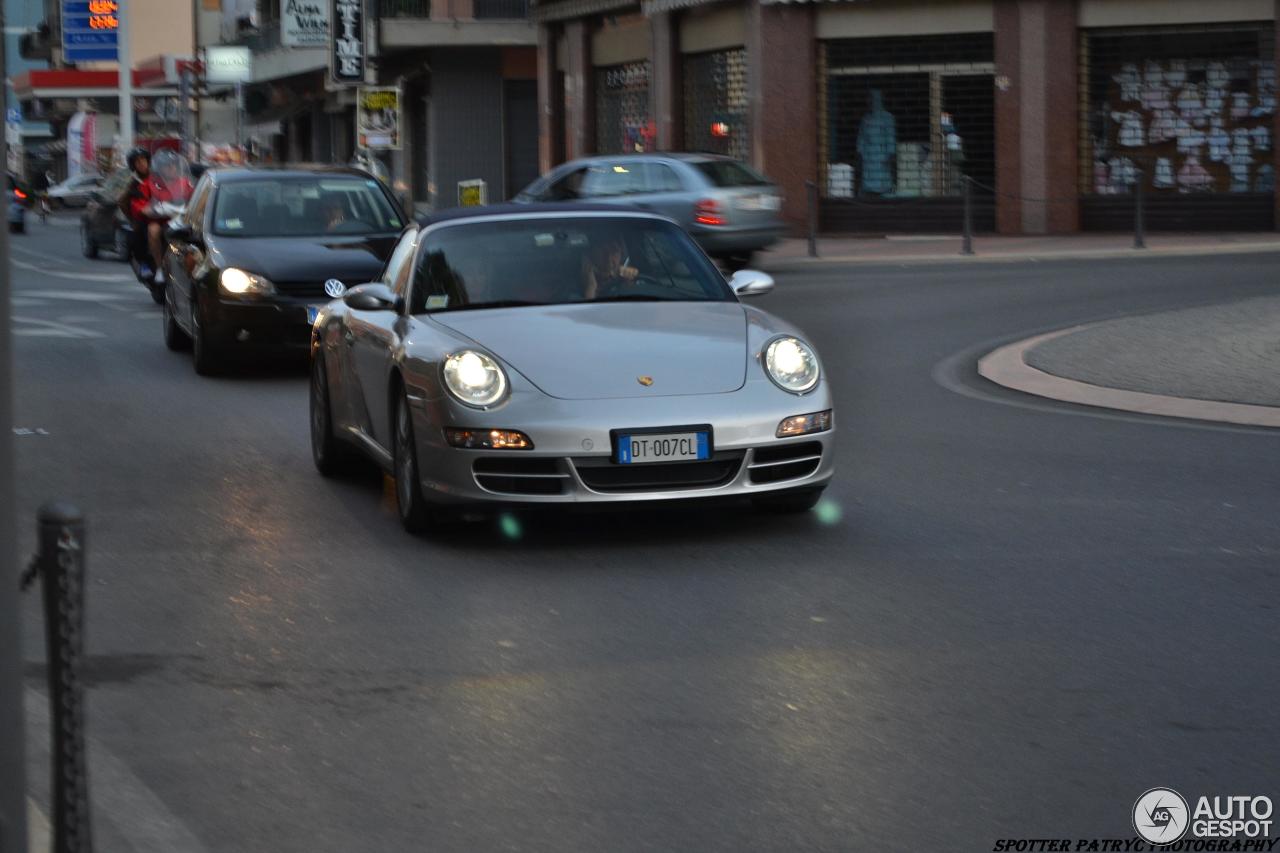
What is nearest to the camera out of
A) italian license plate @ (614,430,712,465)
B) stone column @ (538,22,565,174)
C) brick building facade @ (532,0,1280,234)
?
italian license plate @ (614,430,712,465)

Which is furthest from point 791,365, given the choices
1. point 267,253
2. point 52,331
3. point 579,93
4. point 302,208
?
point 579,93

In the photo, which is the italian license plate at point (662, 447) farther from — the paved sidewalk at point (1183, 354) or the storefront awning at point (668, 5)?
the storefront awning at point (668, 5)

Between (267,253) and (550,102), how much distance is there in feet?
98.4

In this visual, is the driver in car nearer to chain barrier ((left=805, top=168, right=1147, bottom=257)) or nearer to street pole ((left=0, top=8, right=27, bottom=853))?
street pole ((left=0, top=8, right=27, bottom=853))

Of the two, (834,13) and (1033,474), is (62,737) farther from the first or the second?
(834,13)

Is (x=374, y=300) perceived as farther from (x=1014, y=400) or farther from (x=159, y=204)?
(x=159, y=204)

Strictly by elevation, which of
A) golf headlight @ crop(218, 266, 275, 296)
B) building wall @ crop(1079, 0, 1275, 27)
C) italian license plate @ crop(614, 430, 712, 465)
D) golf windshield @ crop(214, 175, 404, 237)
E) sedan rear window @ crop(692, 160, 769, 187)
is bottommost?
italian license plate @ crop(614, 430, 712, 465)

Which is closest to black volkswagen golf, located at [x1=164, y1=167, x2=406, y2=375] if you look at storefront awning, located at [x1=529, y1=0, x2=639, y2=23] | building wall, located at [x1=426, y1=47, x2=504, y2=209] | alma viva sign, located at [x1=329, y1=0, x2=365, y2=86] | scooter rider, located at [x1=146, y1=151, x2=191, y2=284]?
scooter rider, located at [x1=146, y1=151, x2=191, y2=284]

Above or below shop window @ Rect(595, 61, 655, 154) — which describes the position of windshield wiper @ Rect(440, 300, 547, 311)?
below

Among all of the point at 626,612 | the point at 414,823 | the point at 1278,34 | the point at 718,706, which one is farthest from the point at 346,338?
the point at 1278,34

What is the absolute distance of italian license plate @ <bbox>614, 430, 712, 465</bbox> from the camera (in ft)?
26.3

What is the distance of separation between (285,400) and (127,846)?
375 inches

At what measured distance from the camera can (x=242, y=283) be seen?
49.3ft

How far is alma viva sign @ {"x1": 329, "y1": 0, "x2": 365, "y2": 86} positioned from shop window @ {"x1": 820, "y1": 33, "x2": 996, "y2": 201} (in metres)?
11.9
